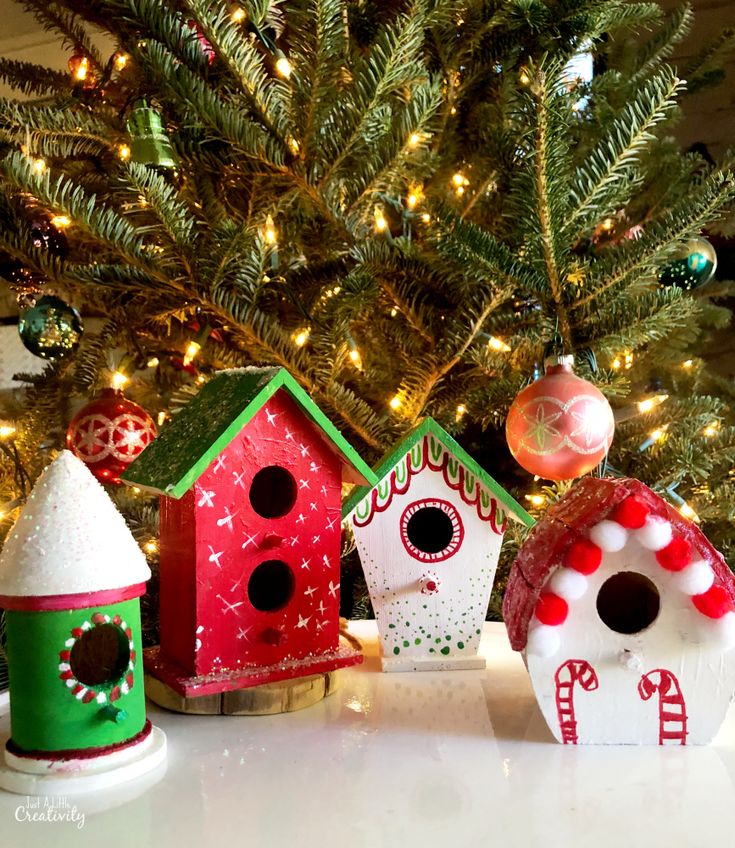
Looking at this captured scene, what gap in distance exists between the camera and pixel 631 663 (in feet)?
2.25

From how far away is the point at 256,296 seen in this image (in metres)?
0.95

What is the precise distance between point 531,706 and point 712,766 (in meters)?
0.19

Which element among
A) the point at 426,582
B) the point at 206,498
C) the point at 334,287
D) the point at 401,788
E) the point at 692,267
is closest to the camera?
the point at 401,788

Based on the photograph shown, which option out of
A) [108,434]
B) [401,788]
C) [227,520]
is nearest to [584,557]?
[401,788]

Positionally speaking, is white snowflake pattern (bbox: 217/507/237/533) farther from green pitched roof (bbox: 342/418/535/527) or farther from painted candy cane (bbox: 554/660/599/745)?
painted candy cane (bbox: 554/660/599/745)

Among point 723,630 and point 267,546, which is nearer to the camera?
point 723,630

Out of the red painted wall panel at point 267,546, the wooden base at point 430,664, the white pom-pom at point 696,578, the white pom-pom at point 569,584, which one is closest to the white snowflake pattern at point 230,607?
the red painted wall panel at point 267,546

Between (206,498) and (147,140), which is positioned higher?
(147,140)

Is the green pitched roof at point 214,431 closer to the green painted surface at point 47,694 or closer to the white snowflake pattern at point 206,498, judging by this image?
the white snowflake pattern at point 206,498

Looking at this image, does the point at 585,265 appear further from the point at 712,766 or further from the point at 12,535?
the point at 12,535

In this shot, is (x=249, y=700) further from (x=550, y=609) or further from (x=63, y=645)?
(x=550, y=609)

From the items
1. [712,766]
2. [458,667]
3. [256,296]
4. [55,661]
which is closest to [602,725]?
[712,766]

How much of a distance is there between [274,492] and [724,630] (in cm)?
49

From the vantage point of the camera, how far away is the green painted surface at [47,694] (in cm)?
63
